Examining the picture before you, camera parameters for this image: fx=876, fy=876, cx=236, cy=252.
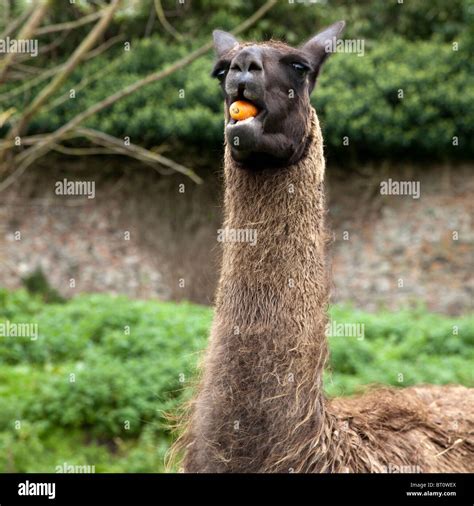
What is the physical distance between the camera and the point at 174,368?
10.7 meters

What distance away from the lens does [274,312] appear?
12.9ft

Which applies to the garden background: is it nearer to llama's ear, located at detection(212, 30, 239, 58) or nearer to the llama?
llama's ear, located at detection(212, 30, 239, 58)

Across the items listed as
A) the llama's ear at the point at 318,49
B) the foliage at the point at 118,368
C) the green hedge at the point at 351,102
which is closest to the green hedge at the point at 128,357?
the foliage at the point at 118,368

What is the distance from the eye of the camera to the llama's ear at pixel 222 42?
4.56 m

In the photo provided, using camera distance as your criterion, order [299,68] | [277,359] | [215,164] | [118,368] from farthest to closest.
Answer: [215,164], [118,368], [299,68], [277,359]

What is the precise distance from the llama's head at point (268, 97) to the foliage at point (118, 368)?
3501 mm

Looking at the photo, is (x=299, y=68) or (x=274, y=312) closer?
(x=274, y=312)

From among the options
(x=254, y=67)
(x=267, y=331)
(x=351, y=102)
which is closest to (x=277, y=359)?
(x=267, y=331)

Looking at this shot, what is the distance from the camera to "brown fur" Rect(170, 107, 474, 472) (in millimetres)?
3865

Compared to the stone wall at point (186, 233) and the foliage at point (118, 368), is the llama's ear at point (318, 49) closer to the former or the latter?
the foliage at point (118, 368)

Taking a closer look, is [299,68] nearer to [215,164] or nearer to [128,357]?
[128,357]

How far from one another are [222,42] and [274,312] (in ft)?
5.23


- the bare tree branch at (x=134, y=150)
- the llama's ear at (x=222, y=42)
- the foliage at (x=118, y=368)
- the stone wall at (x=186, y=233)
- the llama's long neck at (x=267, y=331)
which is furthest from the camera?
the stone wall at (x=186, y=233)

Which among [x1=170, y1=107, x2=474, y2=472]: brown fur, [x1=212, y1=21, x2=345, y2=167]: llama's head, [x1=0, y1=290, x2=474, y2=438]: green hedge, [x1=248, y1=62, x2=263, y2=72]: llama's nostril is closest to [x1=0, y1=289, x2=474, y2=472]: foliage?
[x1=0, y1=290, x2=474, y2=438]: green hedge
